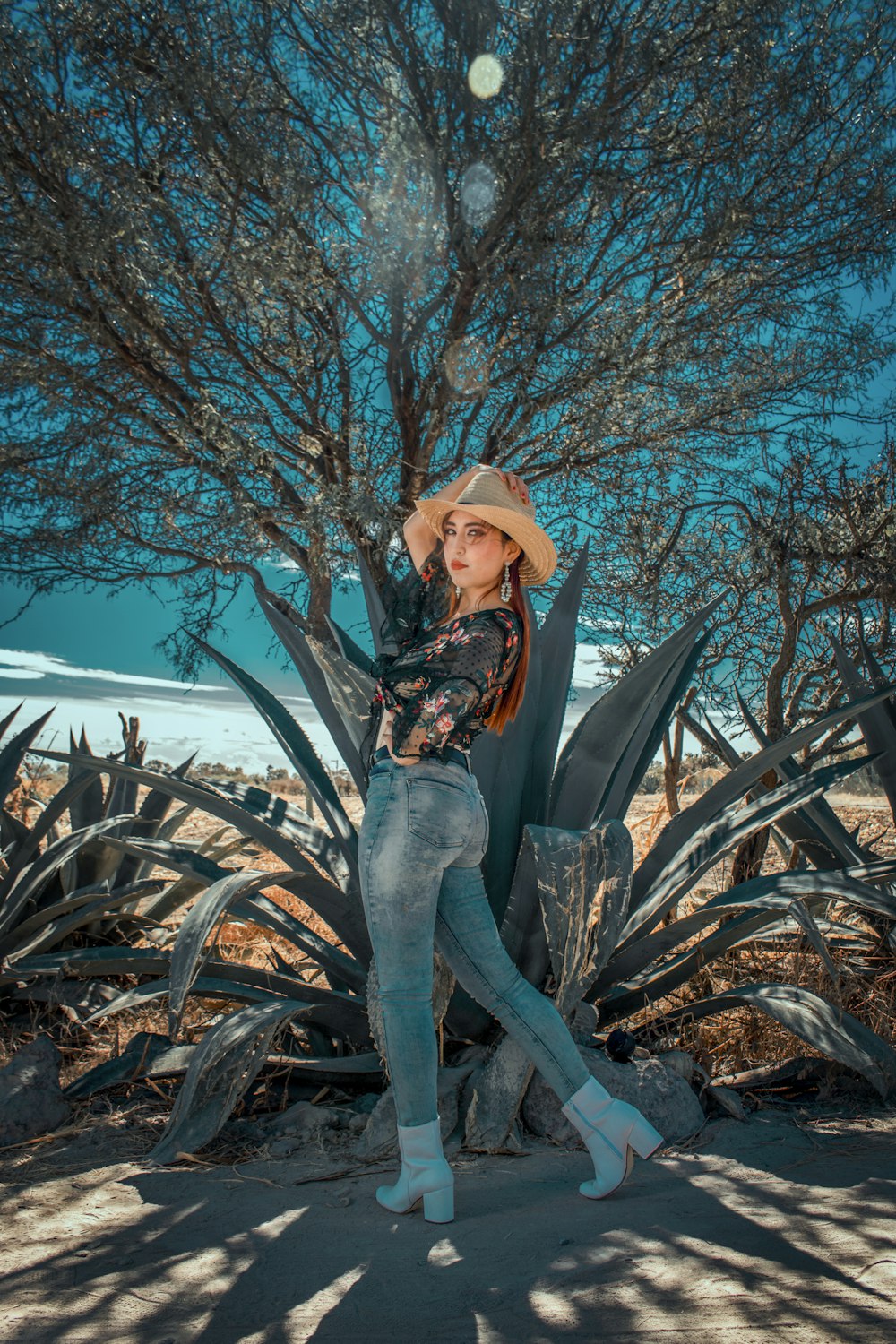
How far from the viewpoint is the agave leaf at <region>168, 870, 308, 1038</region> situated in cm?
252

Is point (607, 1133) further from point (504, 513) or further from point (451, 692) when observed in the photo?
point (504, 513)

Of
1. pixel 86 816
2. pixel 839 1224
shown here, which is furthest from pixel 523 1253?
pixel 86 816

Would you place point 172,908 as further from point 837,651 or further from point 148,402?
point 148,402

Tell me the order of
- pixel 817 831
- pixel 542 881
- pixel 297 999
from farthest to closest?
pixel 817 831, pixel 297 999, pixel 542 881

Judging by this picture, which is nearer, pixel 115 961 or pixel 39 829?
pixel 115 961

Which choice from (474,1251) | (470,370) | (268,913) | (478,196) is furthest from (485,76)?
(474,1251)

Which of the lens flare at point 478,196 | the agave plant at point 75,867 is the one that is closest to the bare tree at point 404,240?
the lens flare at point 478,196

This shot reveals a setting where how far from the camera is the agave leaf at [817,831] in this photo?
13.9ft

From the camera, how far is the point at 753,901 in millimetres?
3078

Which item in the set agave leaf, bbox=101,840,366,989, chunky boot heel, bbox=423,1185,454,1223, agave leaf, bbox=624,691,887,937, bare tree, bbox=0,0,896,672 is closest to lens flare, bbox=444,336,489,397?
bare tree, bbox=0,0,896,672

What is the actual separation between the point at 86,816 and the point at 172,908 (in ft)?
2.25

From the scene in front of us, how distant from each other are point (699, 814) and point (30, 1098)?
236 centimetres

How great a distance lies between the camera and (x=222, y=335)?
7.23m

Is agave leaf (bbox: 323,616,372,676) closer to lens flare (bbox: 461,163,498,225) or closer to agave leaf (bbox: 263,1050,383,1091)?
agave leaf (bbox: 263,1050,383,1091)
